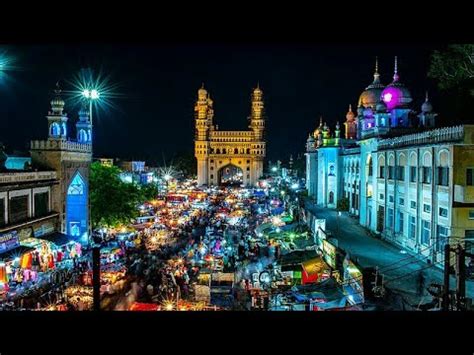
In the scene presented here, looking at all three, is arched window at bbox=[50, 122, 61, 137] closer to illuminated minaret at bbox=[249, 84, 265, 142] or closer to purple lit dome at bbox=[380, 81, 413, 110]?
purple lit dome at bbox=[380, 81, 413, 110]

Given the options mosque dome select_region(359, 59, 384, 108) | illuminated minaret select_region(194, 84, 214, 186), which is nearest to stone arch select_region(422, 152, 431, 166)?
mosque dome select_region(359, 59, 384, 108)

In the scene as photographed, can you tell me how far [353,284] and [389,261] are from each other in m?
3.95

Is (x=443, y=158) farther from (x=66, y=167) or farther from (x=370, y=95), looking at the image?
(x=370, y=95)

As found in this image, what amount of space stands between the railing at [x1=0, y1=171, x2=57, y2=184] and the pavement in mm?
10066

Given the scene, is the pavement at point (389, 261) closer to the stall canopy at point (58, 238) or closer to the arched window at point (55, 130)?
the stall canopy at point (58, 238)

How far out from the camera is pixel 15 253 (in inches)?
498

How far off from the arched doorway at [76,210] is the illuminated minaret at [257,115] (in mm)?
51925

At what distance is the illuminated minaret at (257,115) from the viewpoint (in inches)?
2702

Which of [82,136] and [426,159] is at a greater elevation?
[82,136]

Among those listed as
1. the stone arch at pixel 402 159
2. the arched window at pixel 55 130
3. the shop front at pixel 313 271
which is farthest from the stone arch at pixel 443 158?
the arched window at pixel 55 130

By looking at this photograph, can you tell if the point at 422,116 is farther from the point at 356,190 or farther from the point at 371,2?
the point at 371,2

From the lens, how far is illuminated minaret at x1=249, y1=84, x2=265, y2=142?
68625 millimetres

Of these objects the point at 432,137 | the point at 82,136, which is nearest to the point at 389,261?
the point at 432,137
